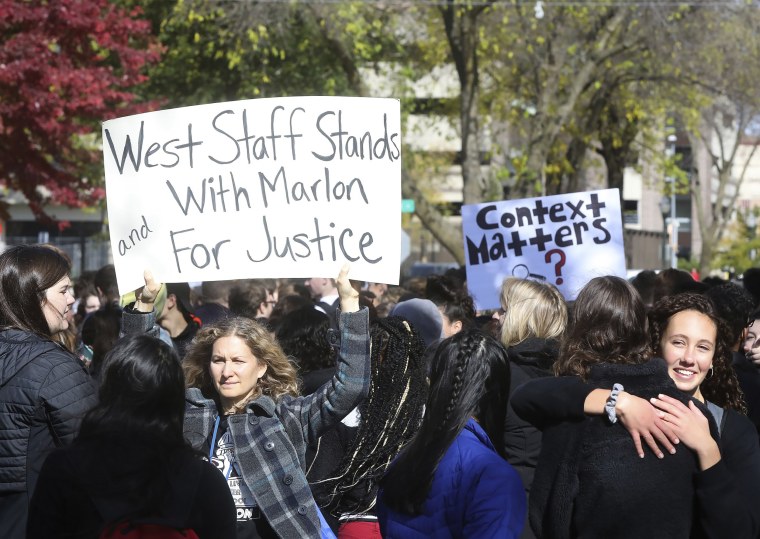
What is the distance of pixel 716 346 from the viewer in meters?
3.78

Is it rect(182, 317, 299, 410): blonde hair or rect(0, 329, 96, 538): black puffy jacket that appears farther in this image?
rect(182, 317, 299, 410): blonde hair

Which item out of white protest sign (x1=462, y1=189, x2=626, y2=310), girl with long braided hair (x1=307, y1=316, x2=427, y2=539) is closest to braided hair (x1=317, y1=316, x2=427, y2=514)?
girl with long braided hair (x1=307, y1=316, x2=427, y2=539)

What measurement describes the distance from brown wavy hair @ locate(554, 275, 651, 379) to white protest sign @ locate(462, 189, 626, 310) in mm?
4768

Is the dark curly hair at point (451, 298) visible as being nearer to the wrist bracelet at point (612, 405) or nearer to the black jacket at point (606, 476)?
the black jacket at point (606, 476)

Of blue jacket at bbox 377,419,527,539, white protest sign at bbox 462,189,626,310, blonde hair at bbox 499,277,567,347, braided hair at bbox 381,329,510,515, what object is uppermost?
white protest sign at bbox 462,189,626,310

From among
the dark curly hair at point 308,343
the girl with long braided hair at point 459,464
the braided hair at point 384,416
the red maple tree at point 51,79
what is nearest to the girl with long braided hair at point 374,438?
the braided hair at point 384,416

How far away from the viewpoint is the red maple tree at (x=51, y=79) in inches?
553

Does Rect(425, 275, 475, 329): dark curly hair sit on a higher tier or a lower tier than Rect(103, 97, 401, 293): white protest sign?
lower

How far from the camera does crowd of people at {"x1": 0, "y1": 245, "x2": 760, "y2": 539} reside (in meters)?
2.96

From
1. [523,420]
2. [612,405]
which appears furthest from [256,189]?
[612,405]

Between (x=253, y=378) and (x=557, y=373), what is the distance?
1.29m

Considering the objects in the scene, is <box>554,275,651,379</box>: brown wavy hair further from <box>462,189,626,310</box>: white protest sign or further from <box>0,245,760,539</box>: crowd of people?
<box>462,189,626,310</box>: white protest sign

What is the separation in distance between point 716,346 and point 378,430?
140cm

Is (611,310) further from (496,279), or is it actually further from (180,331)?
(496,279)
